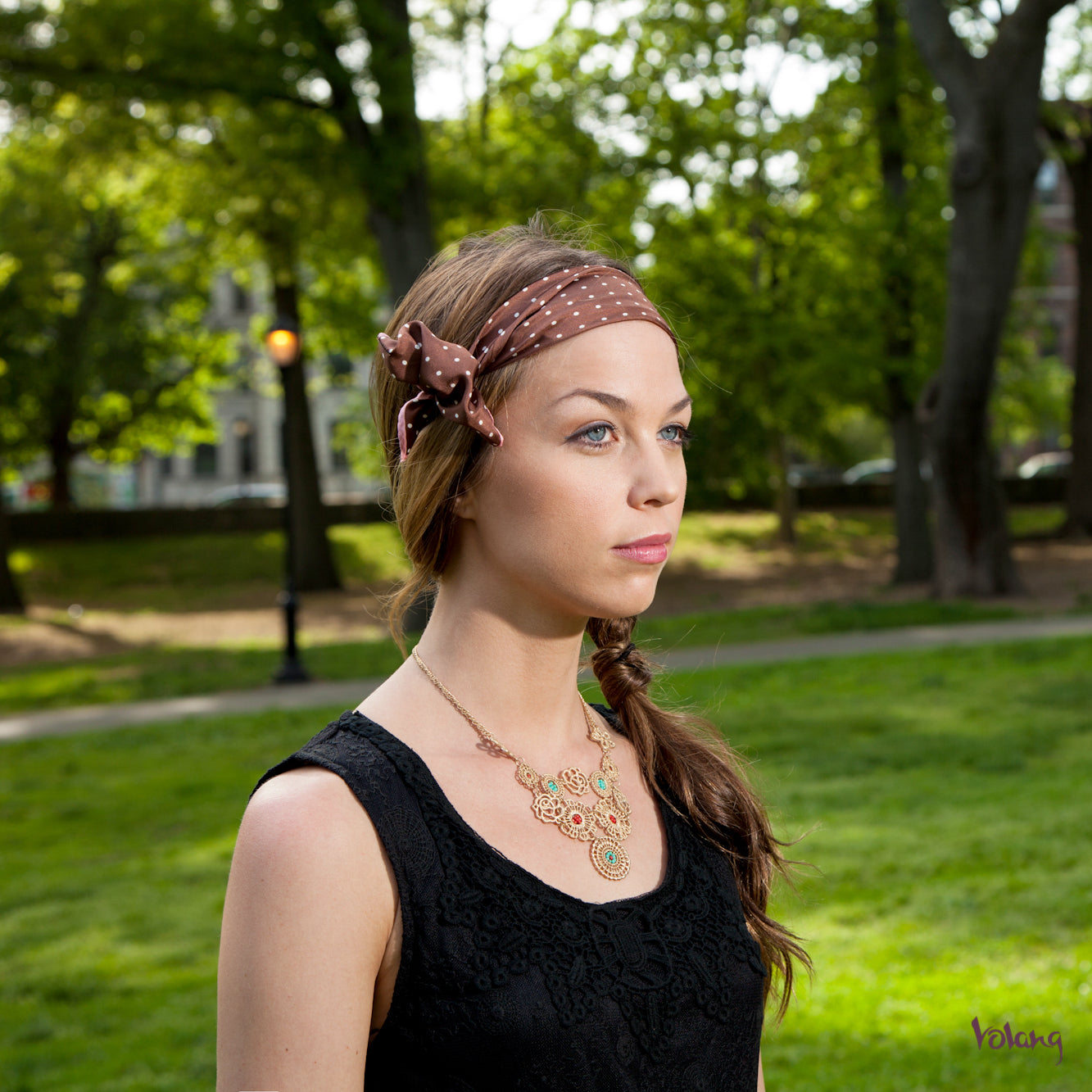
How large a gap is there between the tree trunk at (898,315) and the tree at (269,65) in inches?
302

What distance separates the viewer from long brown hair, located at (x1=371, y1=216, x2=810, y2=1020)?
1.84 meters

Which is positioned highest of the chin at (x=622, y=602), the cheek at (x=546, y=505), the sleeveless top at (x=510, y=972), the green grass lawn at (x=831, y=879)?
the cheek at (x=546, y=505)

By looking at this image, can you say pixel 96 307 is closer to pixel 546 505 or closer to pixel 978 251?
pixel 978 251

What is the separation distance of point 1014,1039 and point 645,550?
11.5 feet

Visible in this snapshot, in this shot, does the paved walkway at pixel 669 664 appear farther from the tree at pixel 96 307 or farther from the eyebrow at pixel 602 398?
the eyebrow at pixel 602 398

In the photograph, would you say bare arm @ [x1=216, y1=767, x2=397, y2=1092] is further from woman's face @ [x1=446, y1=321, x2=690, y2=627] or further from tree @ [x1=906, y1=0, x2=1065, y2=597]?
tree @ [x1=906, y1=0, x2=1065, y2=597]

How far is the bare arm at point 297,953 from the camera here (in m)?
1.47

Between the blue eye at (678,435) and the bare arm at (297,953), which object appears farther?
the blue eye at (678,435)

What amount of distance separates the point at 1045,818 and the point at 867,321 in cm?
1431

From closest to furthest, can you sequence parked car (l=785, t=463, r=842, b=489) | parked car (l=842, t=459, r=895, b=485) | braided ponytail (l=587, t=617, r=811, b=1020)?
braided ponytail (l=587, t=617, r=811, b=1020) → parked car (l=842, t=459, r=895, b=485) → parked car (l=785, t=463, r=842, b=489)

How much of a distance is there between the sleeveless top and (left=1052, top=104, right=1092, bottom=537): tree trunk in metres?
24.9

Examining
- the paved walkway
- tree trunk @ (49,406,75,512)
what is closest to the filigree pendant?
the paved walkway

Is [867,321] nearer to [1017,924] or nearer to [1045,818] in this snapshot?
[1045,818]

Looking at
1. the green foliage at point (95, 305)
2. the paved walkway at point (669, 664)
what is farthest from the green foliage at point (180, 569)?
the paved walkway at point (669, 664)
